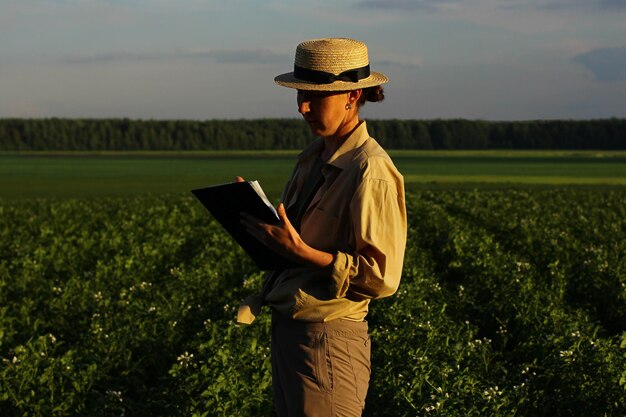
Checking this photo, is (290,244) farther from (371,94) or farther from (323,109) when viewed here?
(371,94)

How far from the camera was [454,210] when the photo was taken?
27875 millimetres

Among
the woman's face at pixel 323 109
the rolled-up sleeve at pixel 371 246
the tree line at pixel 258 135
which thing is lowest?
the tree line at pixel 258 135

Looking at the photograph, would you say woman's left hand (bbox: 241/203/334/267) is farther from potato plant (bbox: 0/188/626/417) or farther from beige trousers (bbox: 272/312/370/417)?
potato plant (bbox: 0/188/626/417)

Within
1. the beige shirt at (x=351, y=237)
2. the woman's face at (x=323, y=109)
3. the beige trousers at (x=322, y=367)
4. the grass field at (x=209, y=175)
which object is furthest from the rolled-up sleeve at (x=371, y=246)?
the grass field at (x=209, y=175)

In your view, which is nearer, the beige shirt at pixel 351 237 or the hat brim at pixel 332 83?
the beige shirt at pixel 351 237

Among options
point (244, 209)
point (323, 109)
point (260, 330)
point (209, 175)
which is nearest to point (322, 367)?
point (244, 209)

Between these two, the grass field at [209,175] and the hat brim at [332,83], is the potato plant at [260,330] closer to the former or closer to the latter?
Answer: the hat brim at [332,83]

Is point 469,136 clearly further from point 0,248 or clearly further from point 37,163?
→ point 0,248

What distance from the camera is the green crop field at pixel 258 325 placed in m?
7.47

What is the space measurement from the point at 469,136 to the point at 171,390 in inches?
4616

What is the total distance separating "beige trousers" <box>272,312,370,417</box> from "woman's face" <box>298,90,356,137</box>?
33.0 inches

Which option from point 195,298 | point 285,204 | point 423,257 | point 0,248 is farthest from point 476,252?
point 285,204

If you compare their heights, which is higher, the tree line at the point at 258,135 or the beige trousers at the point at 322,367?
the beige trousers at the point at 322,367

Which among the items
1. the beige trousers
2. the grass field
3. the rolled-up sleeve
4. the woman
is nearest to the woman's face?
the woman
